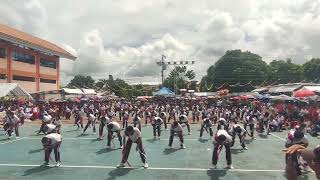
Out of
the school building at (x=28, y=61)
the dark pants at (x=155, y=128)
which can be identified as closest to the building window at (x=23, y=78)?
the school building at (x=28, y=61)

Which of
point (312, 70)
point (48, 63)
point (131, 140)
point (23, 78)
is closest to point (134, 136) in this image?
point (131, 140)

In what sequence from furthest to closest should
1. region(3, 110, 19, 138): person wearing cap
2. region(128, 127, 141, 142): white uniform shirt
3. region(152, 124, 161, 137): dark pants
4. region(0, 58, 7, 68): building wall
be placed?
region(0, 58, 7, 68): building wall → region(152, 124, 161, 137): dark pants → region(3, 110, 19, 138): person wearing cap → region(128, 127, 141, 142): white uniform shirt

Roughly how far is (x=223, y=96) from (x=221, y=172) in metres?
54.7

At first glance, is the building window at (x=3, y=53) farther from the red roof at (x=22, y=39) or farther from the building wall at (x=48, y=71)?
the building wall at (x=48, y=71)

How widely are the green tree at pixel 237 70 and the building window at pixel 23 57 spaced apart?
1834 inches

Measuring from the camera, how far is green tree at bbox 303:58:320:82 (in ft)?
342

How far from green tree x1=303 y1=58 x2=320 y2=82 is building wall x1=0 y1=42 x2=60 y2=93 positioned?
61821 mm

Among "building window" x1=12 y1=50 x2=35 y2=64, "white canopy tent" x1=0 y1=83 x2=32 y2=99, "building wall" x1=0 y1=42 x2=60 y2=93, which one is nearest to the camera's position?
"white canopy tent" x1=0 y1=83 x2=32 y2=99

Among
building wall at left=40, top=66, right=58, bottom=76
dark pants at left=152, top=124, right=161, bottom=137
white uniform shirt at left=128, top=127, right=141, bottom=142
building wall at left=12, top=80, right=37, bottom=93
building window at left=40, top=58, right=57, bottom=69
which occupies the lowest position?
dark pants at left=152, top=124, right=161, bottom=137

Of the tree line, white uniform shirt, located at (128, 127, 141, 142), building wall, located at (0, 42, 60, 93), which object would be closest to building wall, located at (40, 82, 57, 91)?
building wall, located at (0, 42, 60, 93)

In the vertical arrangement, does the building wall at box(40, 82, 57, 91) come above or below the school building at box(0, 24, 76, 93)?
below

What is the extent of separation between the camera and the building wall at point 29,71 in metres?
58.3

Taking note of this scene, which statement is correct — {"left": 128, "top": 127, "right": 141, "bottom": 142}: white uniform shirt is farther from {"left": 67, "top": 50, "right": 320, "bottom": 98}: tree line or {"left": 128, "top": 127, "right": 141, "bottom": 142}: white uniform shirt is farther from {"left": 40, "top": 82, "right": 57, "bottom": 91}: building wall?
{"left": 67, "top": 50, "right": 320, "bottom": 98}: tree line

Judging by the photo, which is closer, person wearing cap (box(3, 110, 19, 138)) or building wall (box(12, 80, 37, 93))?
person wearing cap (box(3, 110, 19, 138))
